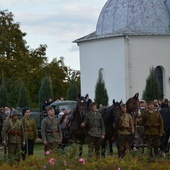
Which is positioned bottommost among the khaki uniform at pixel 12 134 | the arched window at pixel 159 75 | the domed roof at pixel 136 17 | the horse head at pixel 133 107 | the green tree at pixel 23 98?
the khaki uniform at pixel 12 134

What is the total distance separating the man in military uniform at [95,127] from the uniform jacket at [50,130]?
1.27m

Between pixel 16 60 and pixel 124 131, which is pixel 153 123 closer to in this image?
pixel 124 131

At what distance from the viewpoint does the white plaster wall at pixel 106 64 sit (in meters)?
45.2

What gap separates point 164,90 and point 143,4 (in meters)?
6.10

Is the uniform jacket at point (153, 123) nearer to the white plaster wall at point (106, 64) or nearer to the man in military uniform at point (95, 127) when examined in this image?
the man in military uniform at point (95, 127)

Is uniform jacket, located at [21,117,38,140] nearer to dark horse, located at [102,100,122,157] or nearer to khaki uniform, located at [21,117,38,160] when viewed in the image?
khaki uniform, located at [21,117,38,160]

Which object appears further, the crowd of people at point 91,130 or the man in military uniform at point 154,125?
the man in military uniform at point 154,125

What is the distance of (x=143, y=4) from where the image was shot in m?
45.9

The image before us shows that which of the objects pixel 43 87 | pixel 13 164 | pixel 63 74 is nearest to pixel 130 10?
pixel 43 87

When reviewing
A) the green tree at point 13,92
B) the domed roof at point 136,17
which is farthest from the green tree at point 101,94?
the green tree at point 13,92

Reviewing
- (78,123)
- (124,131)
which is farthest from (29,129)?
(124,131)

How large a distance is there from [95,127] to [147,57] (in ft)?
88.7

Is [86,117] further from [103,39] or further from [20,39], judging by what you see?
[20,39]

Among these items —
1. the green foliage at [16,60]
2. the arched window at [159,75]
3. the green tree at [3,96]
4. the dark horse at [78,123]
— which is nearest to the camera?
the dark horse at [78,123]
